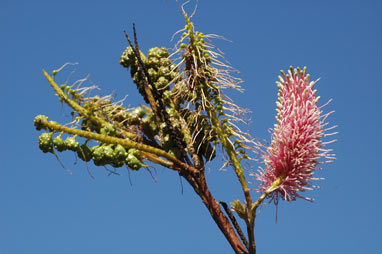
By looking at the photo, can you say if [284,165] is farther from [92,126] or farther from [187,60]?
[92,126]

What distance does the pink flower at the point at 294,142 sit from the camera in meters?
4.02

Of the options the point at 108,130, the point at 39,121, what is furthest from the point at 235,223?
the point at 39,121

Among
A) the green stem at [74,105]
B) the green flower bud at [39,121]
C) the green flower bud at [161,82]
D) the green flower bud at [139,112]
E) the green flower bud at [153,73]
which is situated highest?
the green flower bud at [153,73]

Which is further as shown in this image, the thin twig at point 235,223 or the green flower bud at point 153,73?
the green flower bud at point 153,73

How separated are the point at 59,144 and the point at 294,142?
5.24 ft

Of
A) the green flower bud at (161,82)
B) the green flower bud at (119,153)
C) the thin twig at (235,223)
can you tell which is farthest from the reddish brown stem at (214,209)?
the green flower bud at (161,82)

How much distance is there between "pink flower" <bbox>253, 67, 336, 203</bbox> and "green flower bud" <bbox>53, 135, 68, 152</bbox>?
135 centimetres

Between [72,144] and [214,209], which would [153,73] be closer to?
[72,144]

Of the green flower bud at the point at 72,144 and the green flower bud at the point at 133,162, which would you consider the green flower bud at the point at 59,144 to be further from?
the green flower bud at the point at 133,162

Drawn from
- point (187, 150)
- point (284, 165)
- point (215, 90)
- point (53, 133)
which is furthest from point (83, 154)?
point (284, 165)

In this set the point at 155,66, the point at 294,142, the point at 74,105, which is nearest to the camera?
the point at 294,142

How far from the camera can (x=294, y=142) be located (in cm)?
401

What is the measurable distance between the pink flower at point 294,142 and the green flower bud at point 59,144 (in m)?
1.35

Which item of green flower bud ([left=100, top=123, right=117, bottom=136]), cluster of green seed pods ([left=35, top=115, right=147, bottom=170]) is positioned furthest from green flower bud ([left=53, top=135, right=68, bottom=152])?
green flower bud ([left=100, top=123, right=117, bottom=136])
